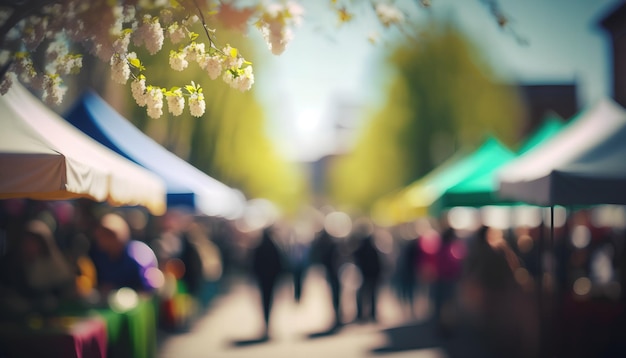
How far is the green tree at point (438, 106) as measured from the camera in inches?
1551

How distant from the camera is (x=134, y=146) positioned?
1095 cm

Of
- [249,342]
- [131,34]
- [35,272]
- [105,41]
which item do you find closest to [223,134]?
[249,342]

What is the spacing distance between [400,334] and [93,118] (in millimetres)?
6699

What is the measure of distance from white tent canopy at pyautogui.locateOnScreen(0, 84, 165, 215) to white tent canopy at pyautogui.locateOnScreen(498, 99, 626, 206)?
411 centimetres

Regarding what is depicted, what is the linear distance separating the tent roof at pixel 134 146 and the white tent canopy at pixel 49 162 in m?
2.16

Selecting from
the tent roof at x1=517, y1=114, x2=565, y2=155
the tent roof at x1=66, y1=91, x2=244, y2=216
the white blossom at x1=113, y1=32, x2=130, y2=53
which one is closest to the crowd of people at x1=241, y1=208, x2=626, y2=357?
the tent roof at x1=517, y1=114, x2=565, y2=155

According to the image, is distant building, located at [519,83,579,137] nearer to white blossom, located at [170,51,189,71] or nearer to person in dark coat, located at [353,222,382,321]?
person in dark coat, located at [353,222,382,321]

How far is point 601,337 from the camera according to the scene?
8875 millimetres

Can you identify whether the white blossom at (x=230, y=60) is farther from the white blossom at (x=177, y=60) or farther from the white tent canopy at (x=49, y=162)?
the white tent canopy at (x=49, y=162)

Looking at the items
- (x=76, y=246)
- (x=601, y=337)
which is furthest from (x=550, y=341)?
(x=76, y=246)

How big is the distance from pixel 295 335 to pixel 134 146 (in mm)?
4918

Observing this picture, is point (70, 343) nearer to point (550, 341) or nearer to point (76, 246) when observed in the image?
point (550, 341)

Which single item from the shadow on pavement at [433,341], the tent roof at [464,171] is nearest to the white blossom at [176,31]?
the tent roof at [464,171]

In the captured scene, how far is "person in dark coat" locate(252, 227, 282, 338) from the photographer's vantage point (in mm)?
13875
